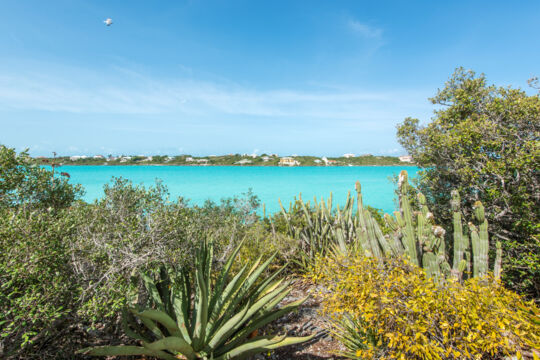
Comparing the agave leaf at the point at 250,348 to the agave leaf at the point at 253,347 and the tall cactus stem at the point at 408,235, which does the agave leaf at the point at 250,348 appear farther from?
the tall cactus stem at the point at 408,235

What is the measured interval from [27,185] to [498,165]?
268 inches

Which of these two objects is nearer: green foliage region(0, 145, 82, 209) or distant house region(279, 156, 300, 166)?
green foliage region(0, 145, 82, 209)

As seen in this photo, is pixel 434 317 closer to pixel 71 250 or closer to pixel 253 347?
pixel 253 347

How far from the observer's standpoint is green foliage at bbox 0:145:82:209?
3.17 metres

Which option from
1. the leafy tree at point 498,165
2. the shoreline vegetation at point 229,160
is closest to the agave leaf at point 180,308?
the leafy tree at point 498,165

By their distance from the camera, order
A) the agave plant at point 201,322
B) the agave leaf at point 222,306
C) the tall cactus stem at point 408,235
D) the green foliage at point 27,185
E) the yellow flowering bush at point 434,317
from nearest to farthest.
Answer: the yellow flowering bush at point 434,317
the agave plant at point 201,322
the agave leaf at point 222,306
the green foliage at point 27,185
the tall cactus stem at point 408,235

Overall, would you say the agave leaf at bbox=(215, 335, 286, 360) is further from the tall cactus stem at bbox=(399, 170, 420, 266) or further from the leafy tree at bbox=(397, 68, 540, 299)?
the leafy tree at bbox=(397, 68, 540, 299)

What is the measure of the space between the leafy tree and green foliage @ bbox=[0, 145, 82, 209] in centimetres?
645

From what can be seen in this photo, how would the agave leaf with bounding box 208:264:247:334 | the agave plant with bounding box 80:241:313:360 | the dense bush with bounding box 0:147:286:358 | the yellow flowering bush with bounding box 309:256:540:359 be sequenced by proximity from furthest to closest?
the agave leaf with bounding box 208:264:247:334, the agave plant with bounding box 80:241:313:360, the yellow flowering bush with bounding box 309:256:540:359, the dense bush with bounding box 0:147:286:358

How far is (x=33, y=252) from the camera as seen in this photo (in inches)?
86.6

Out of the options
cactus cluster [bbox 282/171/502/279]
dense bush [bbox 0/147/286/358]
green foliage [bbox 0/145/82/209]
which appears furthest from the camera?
cactus cluster [bbox 282/171/502/279]

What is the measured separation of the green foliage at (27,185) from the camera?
317cm

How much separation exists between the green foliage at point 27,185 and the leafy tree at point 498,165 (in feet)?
21.2

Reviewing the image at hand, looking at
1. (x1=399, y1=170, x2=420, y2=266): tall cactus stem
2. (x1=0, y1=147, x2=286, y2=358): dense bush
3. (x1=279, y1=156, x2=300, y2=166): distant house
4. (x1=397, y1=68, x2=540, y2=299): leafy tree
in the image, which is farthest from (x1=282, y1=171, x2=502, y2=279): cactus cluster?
(x1=279, y1=156, x2=300, y2=166): distant house
